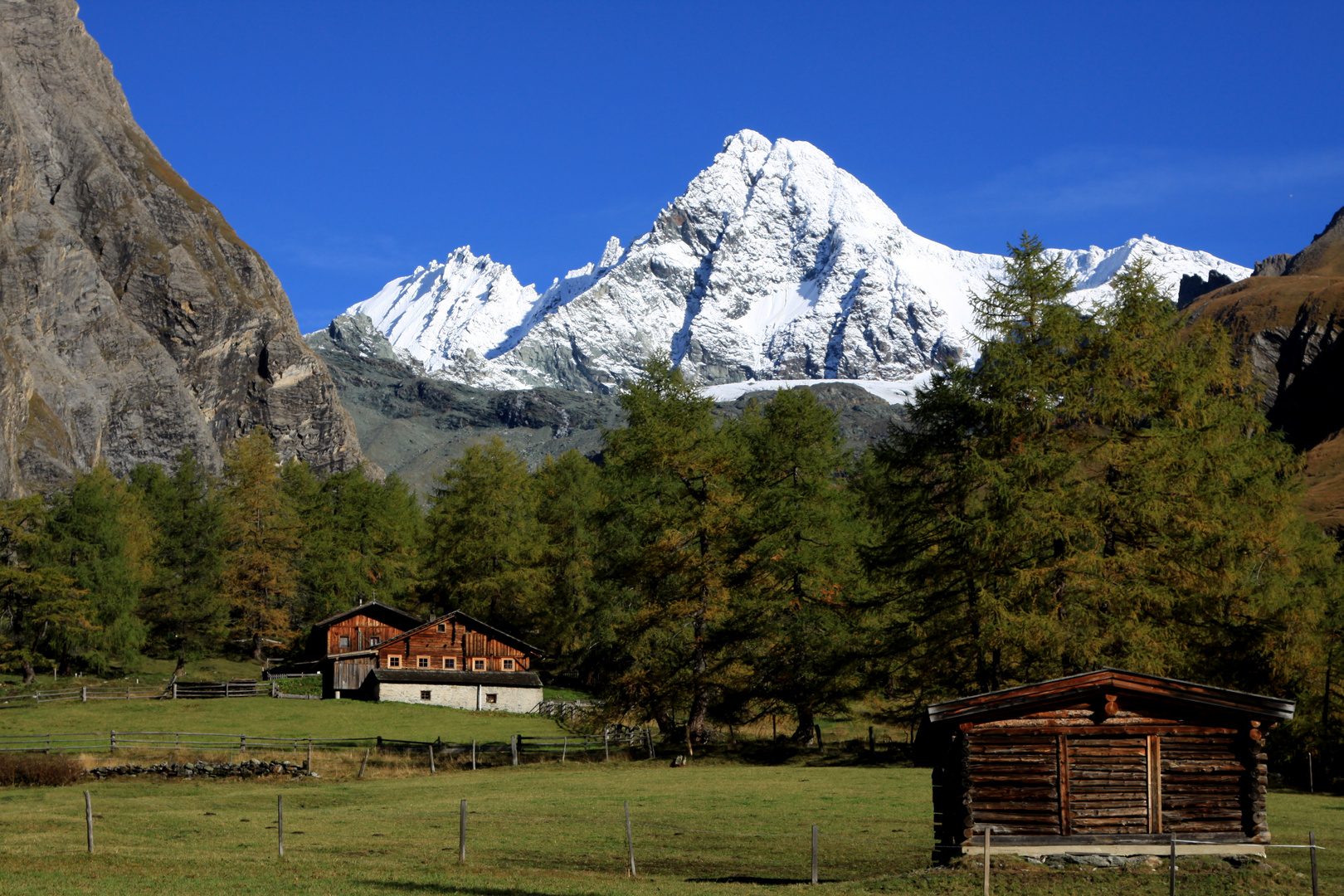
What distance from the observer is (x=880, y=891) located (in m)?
17.5

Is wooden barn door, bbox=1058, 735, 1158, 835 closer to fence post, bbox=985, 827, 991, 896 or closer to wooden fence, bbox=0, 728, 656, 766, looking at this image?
fence post, bbox=985, 827, 991, 896

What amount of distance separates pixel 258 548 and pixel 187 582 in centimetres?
462

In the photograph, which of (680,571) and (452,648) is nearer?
(680,571)

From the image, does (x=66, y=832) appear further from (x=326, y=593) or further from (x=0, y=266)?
(x=0, y=266)

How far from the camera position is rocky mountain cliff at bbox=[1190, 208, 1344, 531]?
125438mm

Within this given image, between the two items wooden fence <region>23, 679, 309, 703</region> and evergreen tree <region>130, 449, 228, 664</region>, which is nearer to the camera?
wooden fence <region>23, 679, 309, 703</region>

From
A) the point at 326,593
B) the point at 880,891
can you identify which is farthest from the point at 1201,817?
the point at 326,593

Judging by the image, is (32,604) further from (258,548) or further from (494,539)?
(494,539)

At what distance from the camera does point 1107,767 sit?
769 inches

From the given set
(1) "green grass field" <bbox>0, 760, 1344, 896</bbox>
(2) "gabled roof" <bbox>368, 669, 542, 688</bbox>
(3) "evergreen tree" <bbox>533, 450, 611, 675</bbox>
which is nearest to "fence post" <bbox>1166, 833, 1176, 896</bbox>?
(1) "green grass field" <bbox>0, 760, 1344, 896</bbox>

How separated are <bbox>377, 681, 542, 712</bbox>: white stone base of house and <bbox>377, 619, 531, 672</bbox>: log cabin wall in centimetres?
199

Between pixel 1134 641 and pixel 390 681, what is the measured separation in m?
42.6

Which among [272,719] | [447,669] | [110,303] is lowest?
[272,719]

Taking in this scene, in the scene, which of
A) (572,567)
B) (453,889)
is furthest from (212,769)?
(572,567)
